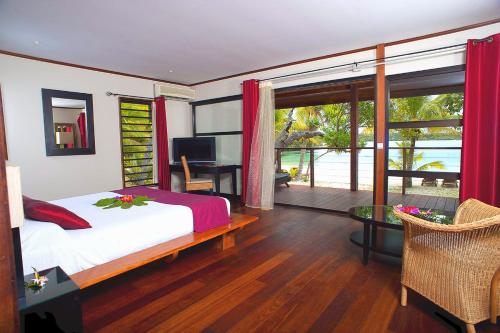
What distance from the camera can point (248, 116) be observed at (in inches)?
192

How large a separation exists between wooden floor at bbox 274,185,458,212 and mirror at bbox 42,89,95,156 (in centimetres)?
336

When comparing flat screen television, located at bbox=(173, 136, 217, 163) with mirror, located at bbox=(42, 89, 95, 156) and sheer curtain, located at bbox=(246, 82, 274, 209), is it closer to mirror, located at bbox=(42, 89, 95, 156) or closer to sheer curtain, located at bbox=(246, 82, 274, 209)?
sheer curtain, located at bbox=(246, 82, 274, 209)

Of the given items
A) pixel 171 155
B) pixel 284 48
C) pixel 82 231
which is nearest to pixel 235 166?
pixel 171 155

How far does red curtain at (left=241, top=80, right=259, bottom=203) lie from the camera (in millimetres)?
4789

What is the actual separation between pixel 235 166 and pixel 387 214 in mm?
3129

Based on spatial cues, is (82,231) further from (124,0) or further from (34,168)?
(34,168)

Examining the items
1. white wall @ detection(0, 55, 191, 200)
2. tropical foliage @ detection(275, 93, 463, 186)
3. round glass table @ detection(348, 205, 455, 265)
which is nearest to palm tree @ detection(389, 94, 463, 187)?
tropical foliage @ detection(275, 93, 463, 186)

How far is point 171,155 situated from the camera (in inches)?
227

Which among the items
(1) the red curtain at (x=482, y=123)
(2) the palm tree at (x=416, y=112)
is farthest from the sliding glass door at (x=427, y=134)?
(1) the red curtain at (x=482, y=123)

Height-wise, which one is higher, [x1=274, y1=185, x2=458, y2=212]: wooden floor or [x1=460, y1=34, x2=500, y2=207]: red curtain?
[x1=460, y1=34, x2=500, y2=207]: red curtain

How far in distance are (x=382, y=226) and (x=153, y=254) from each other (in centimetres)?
186

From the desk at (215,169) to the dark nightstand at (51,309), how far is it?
366 centimetres

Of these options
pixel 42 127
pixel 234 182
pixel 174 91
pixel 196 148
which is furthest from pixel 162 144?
pixel 42 127

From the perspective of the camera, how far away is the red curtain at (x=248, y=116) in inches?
189
